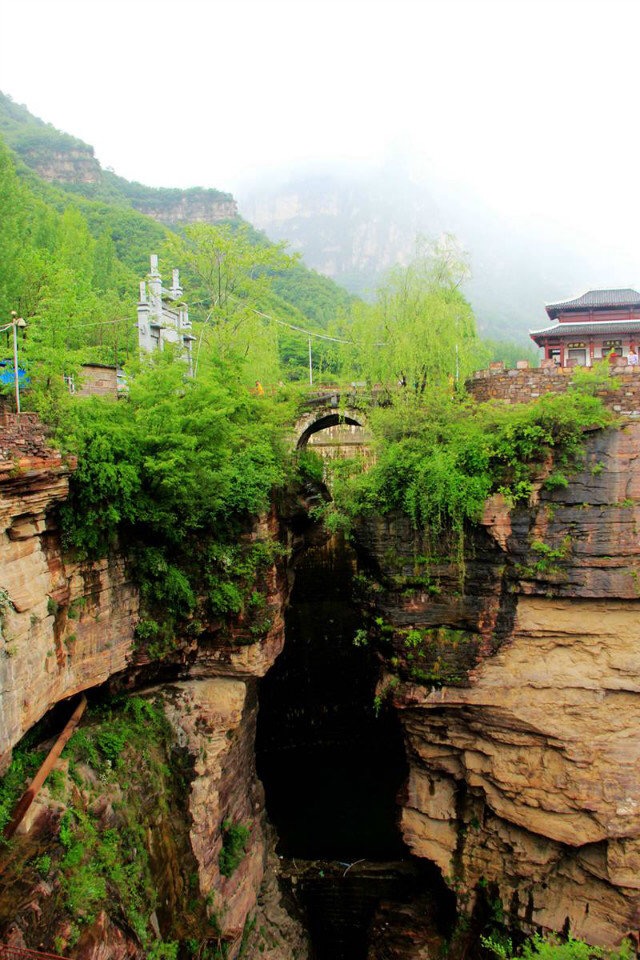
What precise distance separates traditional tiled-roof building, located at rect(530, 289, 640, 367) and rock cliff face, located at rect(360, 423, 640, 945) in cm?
1281

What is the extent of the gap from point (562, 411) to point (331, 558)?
1459 cm

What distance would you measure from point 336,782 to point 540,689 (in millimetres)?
10954

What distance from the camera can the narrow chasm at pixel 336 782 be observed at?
1752 cm

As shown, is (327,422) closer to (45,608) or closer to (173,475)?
(173,475)

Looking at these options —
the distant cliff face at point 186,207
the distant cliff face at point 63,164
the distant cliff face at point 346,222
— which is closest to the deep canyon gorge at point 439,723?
the distant cliff face at point 63,164

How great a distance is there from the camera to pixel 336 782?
75.4ft

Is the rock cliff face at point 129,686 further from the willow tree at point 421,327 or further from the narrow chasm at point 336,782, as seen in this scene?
the willow tree at point 421,327

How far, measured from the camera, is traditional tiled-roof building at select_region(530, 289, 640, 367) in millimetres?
25609

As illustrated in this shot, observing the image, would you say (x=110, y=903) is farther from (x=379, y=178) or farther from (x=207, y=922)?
(x=379, y=178)

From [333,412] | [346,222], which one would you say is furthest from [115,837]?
[346,222]

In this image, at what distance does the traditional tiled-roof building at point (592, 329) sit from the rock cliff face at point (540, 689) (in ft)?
42.0

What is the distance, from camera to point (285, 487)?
16969mm

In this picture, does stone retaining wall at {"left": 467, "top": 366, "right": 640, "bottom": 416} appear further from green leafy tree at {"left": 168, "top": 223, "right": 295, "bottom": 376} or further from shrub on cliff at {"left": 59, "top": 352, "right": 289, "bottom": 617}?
green leafy tree at {"left": 168, "top": 223, "right": 295, "bottom": 376}

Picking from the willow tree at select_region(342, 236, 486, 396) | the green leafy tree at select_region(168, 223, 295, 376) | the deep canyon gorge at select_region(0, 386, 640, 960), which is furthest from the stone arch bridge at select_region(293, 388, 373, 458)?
the deep canyon gorge at select_region(0, 386, 640, 960)
